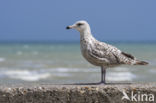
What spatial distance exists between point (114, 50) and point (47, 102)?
4.10ft

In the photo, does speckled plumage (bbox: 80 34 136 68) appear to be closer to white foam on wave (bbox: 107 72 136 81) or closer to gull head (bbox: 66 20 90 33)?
gull head (bbox: 66 20 90 33)

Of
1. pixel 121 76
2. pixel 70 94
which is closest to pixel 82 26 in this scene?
pixel 70 94

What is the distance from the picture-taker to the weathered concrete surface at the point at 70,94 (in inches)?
183

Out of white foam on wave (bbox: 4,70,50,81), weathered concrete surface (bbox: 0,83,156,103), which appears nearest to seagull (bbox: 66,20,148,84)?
weathered concrete surface (bbox: 0,83,156,103)

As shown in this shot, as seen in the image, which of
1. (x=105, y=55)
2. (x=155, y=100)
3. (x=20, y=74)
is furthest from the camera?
(x=20, y=74)

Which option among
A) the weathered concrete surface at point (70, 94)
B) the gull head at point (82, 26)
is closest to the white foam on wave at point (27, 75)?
the gull head at point (82, 26)

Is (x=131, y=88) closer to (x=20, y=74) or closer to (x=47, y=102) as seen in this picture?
(x=47, y=102)

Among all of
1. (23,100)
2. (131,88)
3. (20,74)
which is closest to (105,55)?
(131,88)

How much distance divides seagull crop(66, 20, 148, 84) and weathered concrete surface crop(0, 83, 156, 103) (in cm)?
66

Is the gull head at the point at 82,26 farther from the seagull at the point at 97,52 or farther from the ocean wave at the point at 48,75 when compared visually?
the ocean wave at the point at 48,75

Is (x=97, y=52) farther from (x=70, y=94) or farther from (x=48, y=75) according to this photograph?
(x=48, y=75)

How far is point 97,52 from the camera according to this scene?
5.32 m

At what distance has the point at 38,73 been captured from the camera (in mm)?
15883

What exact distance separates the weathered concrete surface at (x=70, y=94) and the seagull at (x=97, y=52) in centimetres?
66
